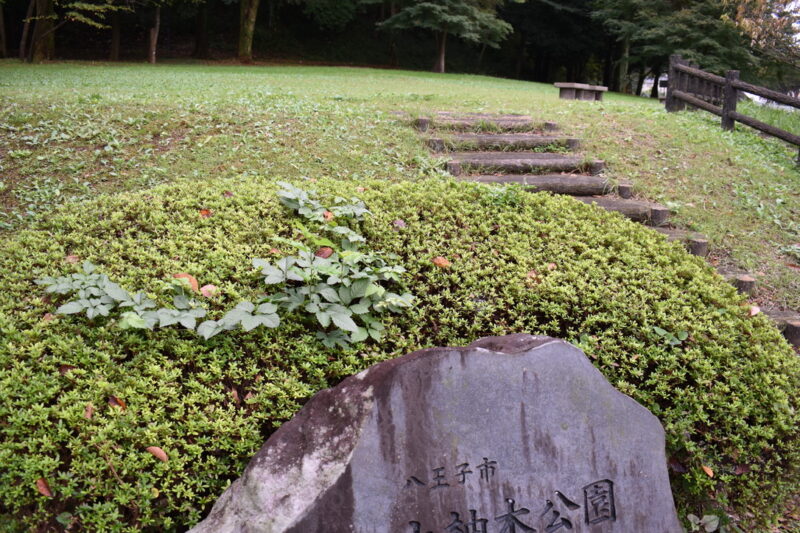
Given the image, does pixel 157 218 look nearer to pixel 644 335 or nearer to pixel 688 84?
pixel 644 335

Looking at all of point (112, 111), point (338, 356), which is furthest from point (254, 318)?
point (112, 111)

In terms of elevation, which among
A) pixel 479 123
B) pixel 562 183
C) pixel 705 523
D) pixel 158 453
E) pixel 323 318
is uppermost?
pixel 479 123

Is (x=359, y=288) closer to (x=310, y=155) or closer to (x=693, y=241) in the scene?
(x=310, y=155)

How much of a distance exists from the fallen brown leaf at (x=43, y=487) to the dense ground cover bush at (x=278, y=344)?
2cm

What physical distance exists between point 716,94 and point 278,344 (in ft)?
33.8

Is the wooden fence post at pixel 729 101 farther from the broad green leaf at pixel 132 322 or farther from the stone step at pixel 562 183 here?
the broad green leaf at pixel 132 322

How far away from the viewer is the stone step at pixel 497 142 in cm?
732

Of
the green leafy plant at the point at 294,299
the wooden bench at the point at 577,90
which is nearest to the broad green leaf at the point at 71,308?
the green leafy plant at the point at 294,299

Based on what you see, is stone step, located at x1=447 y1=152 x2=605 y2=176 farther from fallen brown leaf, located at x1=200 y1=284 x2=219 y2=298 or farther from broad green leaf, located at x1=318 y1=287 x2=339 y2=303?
fallen brown leaf, located at x1=200 y1=284 x2=219 y2=298

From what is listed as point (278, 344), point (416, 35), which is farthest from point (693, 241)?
point (416, 35)

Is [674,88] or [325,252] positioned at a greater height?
[674,88]

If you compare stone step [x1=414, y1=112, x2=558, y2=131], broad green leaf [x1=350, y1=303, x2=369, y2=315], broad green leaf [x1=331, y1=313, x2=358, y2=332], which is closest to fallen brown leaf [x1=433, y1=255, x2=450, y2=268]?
broad green leaf [x1=350, y1=303, x2=369, y2=315]

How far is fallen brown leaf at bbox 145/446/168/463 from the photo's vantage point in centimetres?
275

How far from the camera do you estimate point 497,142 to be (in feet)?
24.7
